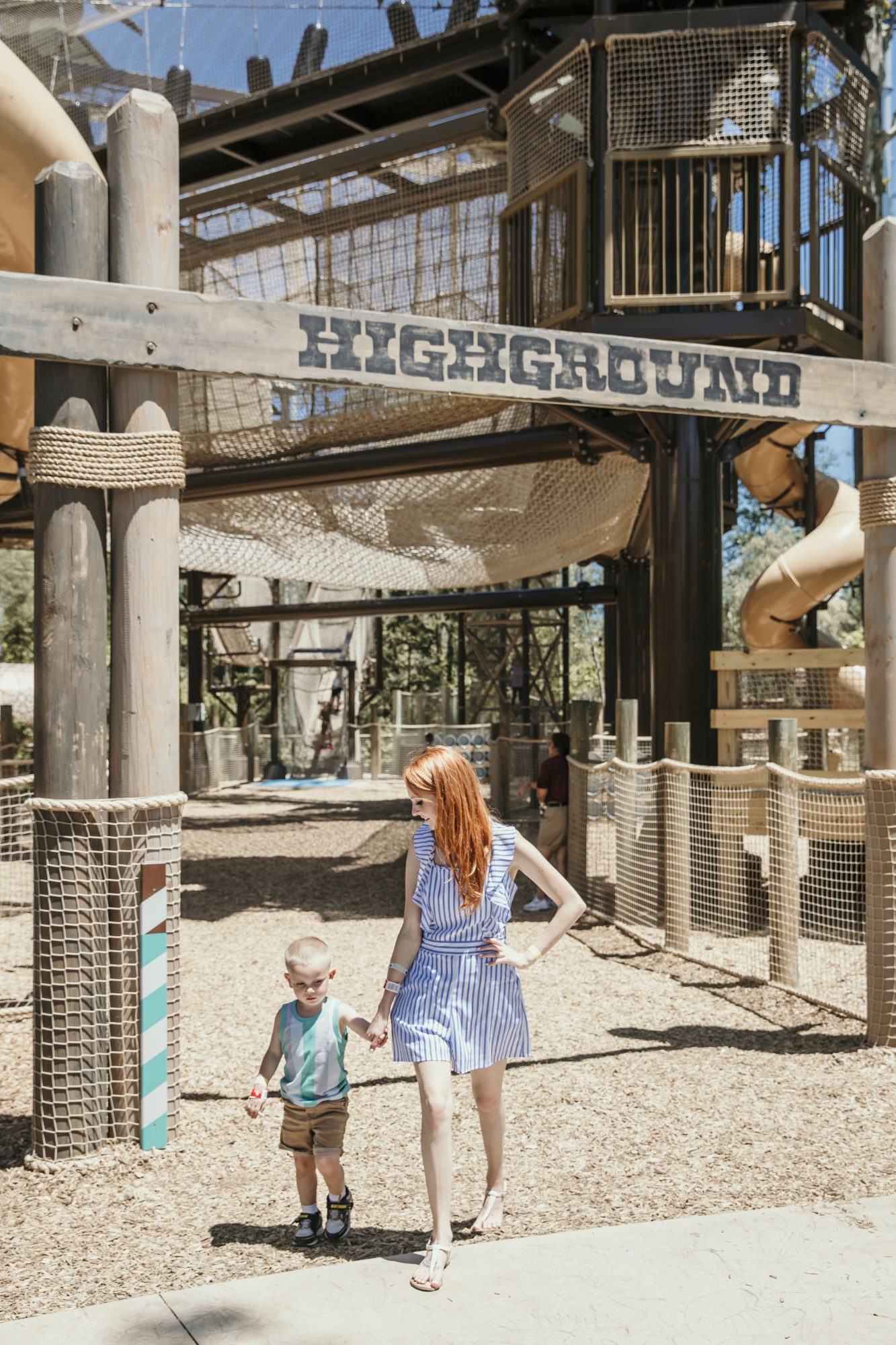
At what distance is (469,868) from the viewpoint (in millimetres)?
3516

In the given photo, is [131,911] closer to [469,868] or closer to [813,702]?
[469,868]

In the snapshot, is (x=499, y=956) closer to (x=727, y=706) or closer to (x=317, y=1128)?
(x=317, y=1128)

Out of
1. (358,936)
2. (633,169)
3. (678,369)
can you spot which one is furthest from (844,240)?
(358,936)

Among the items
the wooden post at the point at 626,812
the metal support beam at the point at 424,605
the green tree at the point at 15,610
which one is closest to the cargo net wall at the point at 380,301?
the wooden post at the point at 626,812

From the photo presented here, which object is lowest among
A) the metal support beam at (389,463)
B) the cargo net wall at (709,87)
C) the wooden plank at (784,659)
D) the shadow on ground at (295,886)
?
the shadow on ground at (295,886)

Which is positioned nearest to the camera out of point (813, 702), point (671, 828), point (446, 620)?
point (671, 828)

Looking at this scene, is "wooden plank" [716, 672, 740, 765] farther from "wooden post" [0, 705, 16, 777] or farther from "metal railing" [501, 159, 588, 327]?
"wooden post" [0, 705, 16, 777]

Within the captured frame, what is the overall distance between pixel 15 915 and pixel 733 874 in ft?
18.2

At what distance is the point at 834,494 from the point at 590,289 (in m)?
5.23

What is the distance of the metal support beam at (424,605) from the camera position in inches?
776

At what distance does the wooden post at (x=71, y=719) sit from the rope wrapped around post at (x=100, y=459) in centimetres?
5

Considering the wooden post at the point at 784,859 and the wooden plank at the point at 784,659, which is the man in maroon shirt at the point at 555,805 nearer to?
the wooden plank at the point at 784,659

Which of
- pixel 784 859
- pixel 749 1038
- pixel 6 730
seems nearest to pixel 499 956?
pixel 749 1038

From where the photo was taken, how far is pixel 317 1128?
3.64 metres
